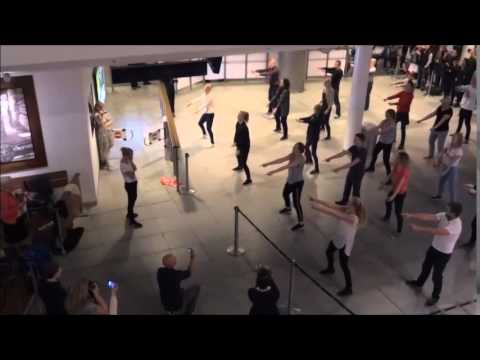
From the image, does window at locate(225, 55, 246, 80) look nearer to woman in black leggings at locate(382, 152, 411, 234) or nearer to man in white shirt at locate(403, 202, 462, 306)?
woman in black leggings at locate(382, 152, 411, 234)

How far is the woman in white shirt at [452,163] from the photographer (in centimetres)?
948

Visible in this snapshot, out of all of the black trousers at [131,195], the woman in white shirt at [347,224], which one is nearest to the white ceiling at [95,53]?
the woman in white shirt at [347,224]

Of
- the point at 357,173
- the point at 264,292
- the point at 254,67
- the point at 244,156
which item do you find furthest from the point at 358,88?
the point at 254,67

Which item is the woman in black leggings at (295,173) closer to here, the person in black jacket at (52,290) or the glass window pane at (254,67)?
the person in black jacket at (52,290)

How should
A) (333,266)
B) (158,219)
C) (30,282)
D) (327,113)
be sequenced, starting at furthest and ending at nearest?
1. (327,113)
2. (158,219)
3. (333,266)
4. (30,282)

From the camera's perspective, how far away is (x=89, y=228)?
31.2 ft

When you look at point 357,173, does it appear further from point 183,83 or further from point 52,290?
point 183,83

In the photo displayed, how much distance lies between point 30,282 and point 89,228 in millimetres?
2061

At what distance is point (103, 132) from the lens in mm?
11164
